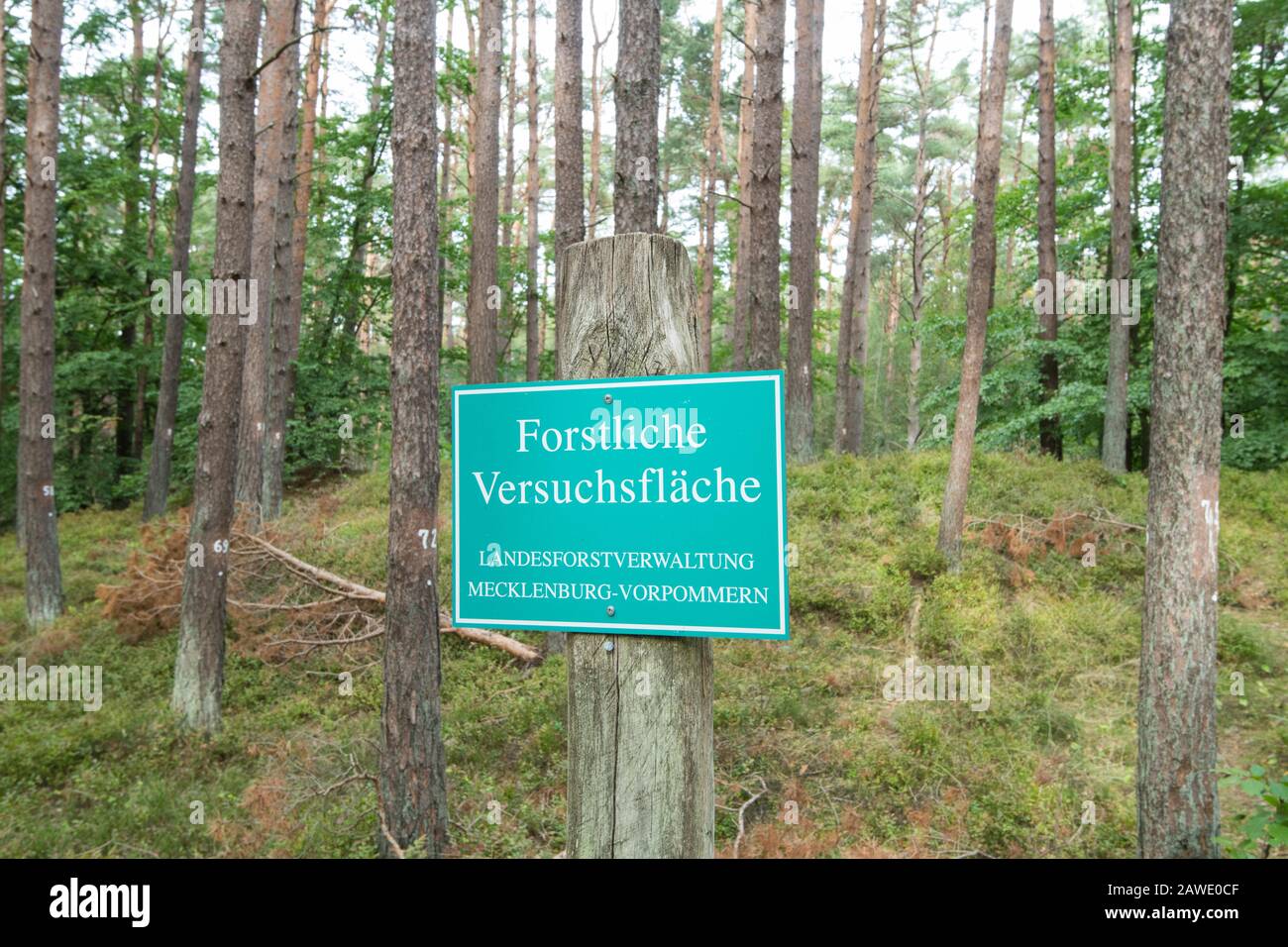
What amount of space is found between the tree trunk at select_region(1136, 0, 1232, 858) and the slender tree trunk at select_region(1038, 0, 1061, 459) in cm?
1113

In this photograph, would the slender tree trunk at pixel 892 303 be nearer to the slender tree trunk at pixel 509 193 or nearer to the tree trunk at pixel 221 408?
the slender tree trunk at pixel 509 193

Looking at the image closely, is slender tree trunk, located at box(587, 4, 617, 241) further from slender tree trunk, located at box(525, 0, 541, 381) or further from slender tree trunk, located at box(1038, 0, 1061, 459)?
slender tree trunk, located at box(1038, 0, 1061, 459)

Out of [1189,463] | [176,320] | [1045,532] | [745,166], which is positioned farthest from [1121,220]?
[176,320]

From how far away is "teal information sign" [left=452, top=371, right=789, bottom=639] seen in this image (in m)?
2.16

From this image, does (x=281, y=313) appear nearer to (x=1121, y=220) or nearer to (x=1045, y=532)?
(x=1045, y=532)

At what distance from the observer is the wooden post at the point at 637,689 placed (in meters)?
2.34

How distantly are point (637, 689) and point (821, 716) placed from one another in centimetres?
605

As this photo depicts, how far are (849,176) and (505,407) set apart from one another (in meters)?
32.5

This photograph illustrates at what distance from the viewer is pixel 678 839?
234 centimetres

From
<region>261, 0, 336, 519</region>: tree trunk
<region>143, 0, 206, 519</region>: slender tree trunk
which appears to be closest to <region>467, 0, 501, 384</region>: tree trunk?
<region>261, 0, 336, 519</region>: tree trunk
